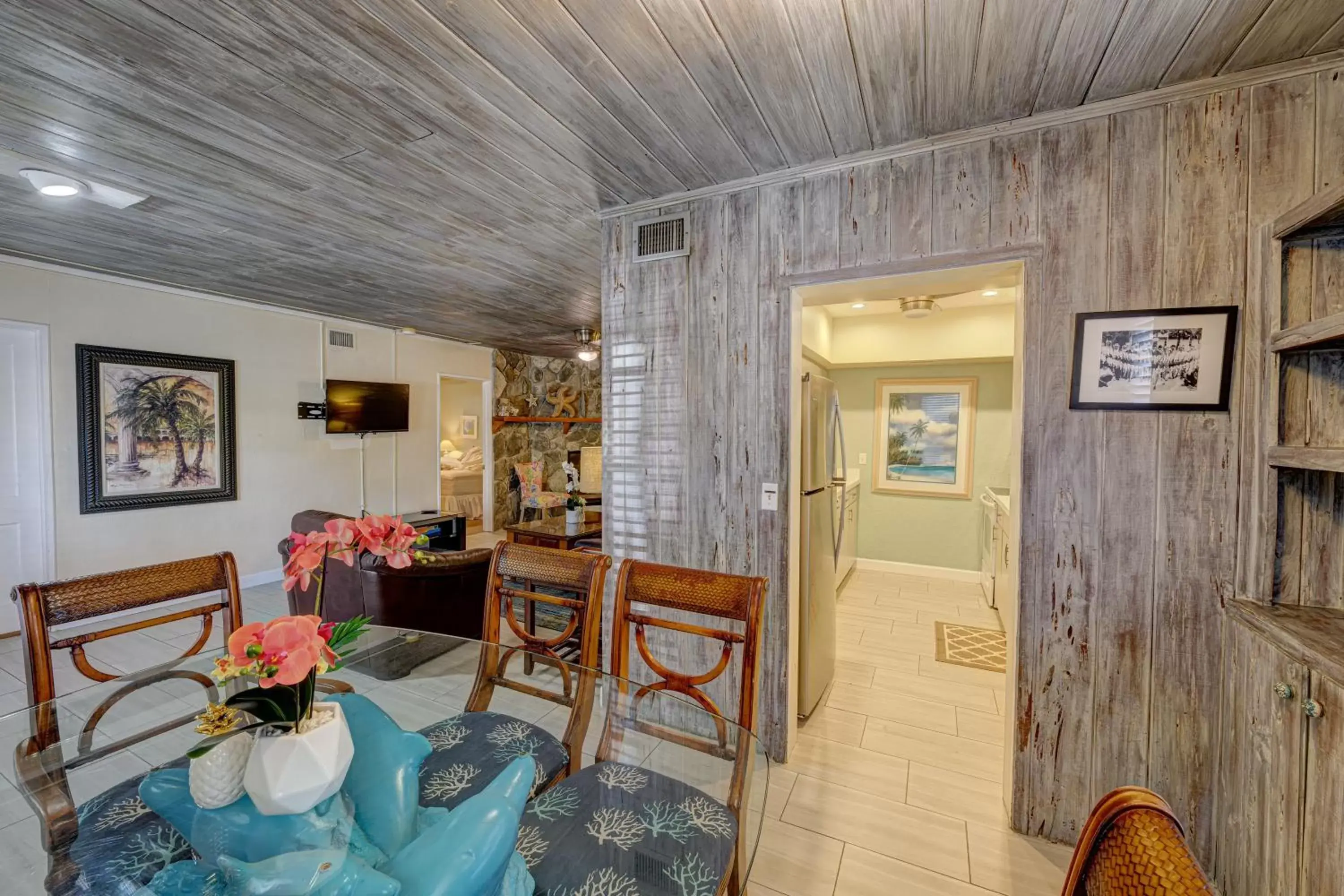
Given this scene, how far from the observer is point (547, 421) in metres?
7.79

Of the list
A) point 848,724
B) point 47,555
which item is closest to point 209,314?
point 47,555

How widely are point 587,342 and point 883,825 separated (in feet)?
16.3

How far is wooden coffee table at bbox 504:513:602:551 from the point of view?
3822 millimetres

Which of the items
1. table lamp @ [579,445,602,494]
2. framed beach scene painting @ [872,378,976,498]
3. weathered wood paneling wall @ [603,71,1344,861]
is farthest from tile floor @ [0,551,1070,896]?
table lamp @ [579,445,602,494]

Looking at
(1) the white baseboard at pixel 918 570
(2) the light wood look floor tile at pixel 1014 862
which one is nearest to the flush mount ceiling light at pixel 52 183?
(2) the light wood look floor tile at pixel 1014 862

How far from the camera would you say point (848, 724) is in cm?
259

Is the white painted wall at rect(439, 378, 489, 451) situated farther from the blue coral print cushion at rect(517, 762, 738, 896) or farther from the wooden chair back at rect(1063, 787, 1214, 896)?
the wooden chair back at rect(1063, 787, 1214, 896)

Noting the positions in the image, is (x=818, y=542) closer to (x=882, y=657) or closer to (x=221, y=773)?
(x=882, y=657)

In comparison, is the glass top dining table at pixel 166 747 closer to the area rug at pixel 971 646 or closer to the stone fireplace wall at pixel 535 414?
the area rug at pixel 971 646

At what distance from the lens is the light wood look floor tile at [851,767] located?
2.15 m

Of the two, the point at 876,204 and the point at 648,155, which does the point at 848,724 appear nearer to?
the point at 876,204

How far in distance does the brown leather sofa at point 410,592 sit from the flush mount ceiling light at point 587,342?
3.06m

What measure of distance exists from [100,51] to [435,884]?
2.31 metres

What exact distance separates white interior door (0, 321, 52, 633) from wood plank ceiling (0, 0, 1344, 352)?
1477mm
